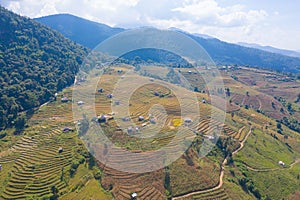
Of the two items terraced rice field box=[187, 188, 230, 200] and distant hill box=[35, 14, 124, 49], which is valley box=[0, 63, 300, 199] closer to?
terraced rice field box=[187, 188, 230, 200]

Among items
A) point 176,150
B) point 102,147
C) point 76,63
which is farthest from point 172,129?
point 76,63

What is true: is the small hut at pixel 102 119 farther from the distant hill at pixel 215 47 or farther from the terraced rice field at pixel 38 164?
the distant hill at pixel 215 47

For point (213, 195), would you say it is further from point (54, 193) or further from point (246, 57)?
point (246, 57)

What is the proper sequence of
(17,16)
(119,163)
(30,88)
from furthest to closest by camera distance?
(17,16) → (30,88) → (119,163)

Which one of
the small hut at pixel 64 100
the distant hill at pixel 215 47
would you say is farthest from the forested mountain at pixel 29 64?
the distant hill at pixel 215 47

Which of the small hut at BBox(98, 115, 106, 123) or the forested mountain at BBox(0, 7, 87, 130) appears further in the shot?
the forested mountain at BBox(0, 7, 87, 130)

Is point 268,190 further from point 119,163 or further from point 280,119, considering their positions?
point 280,119

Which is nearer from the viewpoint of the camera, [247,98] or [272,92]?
[247,98]

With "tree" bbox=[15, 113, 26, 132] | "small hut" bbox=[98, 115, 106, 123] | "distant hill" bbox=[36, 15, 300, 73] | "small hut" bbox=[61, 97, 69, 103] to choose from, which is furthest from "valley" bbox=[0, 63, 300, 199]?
"distant hill" bbox=[36, 15, 300, 73]
